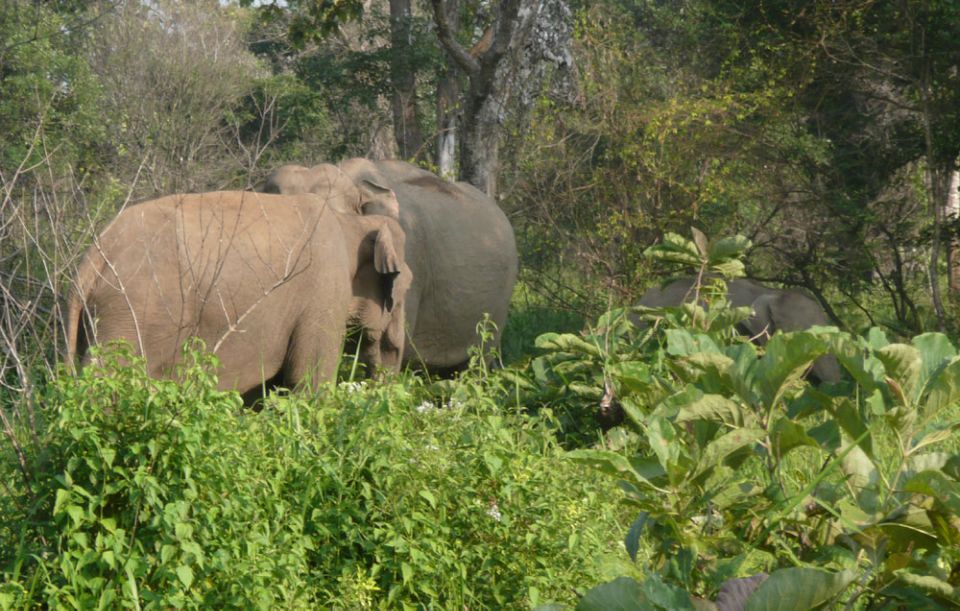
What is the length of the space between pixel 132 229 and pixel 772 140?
23.2 ft

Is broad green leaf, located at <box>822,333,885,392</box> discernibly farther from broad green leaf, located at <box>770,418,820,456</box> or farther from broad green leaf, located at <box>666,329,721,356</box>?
broad green leaf, located at <box>666,329,721,356</box>

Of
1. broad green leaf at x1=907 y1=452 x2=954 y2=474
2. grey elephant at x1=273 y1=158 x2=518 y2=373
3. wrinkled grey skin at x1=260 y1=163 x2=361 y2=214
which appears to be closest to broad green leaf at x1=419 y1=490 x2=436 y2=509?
broad green leaf at x1=907 y1=452 x2=954 y2=474

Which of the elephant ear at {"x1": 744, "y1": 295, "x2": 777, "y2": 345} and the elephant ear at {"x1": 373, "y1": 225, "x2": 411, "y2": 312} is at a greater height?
the elephant ear at {"x1": 373, "y1": 225, "x2": 411, "y2": 312}

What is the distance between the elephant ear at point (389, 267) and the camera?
707cm

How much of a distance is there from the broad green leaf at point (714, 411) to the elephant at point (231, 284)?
2.91 m

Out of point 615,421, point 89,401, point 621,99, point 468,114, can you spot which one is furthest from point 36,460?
point 621,99

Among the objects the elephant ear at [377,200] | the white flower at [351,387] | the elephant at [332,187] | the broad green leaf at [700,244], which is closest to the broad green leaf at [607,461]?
the white flower at [351,387]

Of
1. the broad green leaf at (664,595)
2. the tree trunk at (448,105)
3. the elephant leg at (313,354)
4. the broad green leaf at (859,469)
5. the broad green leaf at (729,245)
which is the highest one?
the broad green leaf at (859,469)

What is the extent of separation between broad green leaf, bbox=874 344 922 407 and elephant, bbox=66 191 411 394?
311 centimetres

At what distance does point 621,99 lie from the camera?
11.6m

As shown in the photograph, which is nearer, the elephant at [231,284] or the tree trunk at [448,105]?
the elephant at [231,284]

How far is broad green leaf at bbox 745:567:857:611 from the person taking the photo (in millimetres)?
1937

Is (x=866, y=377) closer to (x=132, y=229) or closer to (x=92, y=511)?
(x=92, y=511)

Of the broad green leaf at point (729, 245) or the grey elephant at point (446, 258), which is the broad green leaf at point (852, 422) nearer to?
the broad green leaf at point (729, 245)
